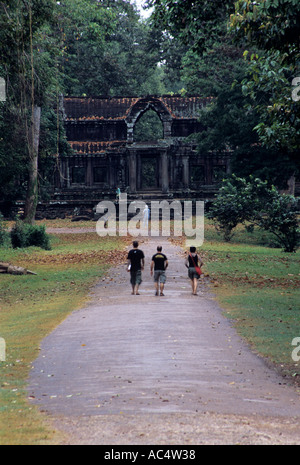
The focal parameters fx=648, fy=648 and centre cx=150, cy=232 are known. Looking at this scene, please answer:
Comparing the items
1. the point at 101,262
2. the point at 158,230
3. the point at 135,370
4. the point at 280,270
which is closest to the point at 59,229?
Answer: the point at 158,230

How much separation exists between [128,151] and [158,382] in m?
42.9

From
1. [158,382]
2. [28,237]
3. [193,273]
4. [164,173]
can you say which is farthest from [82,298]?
[164,173]

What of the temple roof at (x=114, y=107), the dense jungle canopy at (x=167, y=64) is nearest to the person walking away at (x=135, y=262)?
the dense jungle canopy at (x=167, y=64)

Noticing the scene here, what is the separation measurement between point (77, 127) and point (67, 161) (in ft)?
10.4

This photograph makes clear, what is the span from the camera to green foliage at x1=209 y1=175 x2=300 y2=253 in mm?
31250

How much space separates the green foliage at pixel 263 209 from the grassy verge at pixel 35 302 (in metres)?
5.86

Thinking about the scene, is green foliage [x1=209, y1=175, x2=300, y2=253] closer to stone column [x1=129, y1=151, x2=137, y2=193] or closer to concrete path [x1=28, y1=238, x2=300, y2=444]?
concrete path [x1=28, y1=238, x2=300, y2=444]

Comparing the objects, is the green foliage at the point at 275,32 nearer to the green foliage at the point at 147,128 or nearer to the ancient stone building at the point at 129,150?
the ancient stone building at the point at 129,150

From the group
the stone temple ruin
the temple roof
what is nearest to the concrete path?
the stone temple ruin

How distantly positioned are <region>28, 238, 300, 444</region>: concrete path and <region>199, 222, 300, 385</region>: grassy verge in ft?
1.56

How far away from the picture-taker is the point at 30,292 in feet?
67.8

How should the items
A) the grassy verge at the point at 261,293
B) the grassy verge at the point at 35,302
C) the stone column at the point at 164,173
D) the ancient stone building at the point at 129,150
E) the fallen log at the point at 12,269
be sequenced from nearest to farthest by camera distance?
A: the grassy verge at the point at 35,302 < the grassy verge at the point at 261,293 < the fallen log at the point at 12,269 < the stone column at the point at 164,173 < the ancient stone building at the point at 129,150

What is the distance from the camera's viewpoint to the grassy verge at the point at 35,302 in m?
8.27

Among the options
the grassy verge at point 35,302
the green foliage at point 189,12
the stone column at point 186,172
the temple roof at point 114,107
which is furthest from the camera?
the temple roof at point 114,107
